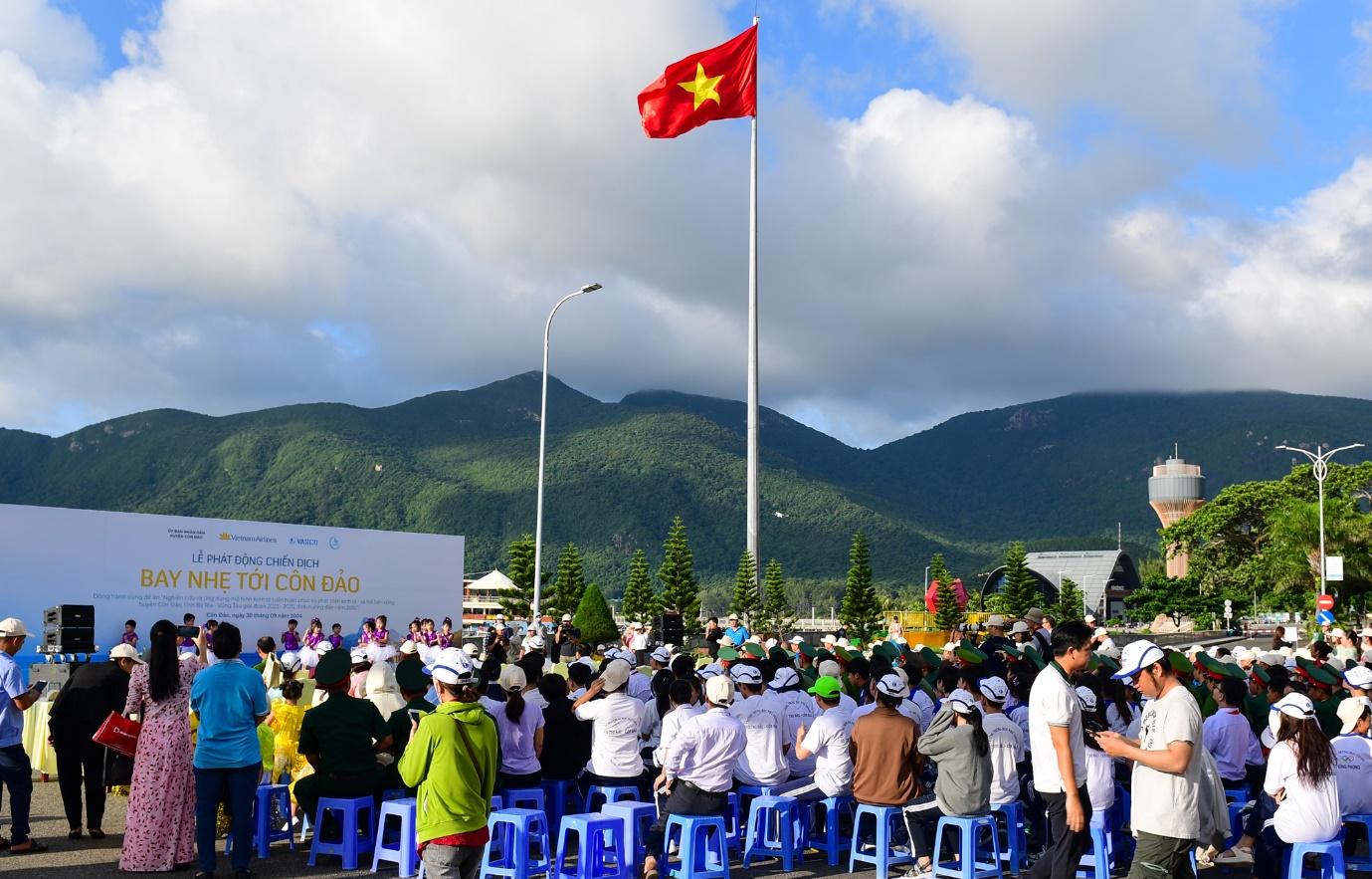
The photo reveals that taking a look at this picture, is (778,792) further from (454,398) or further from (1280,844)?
(454,398)

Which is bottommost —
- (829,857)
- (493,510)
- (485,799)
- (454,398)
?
(829,857)

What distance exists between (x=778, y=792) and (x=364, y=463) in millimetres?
120977

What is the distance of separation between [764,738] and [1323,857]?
11.1ft

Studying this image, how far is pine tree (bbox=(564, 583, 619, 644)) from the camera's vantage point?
33.3 meters

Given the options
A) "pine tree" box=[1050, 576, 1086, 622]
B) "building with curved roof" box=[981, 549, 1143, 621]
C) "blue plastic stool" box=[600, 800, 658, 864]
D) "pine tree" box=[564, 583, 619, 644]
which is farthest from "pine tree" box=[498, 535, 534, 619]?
"building with curved roof" box=[981, 549, 1143, 621]

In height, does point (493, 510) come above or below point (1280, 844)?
above

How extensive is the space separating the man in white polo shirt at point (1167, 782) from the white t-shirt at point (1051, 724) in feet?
1.64

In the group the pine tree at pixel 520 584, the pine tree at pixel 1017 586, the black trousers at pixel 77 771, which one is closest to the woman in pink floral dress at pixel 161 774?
the black trousers at pixel 77 771

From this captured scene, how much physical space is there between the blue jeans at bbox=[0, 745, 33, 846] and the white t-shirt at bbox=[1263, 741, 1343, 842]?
24.9 ft

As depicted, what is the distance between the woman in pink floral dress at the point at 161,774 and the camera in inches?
287

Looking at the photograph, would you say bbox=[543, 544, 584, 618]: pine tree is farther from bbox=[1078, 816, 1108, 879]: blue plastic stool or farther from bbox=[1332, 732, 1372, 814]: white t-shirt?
bbox=[1332, 732, 1372, 814]: white t-shirt

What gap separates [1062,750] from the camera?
579 centimetres

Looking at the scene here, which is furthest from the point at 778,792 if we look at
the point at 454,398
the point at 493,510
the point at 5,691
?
the point at 454,398

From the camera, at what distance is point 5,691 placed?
791cm
